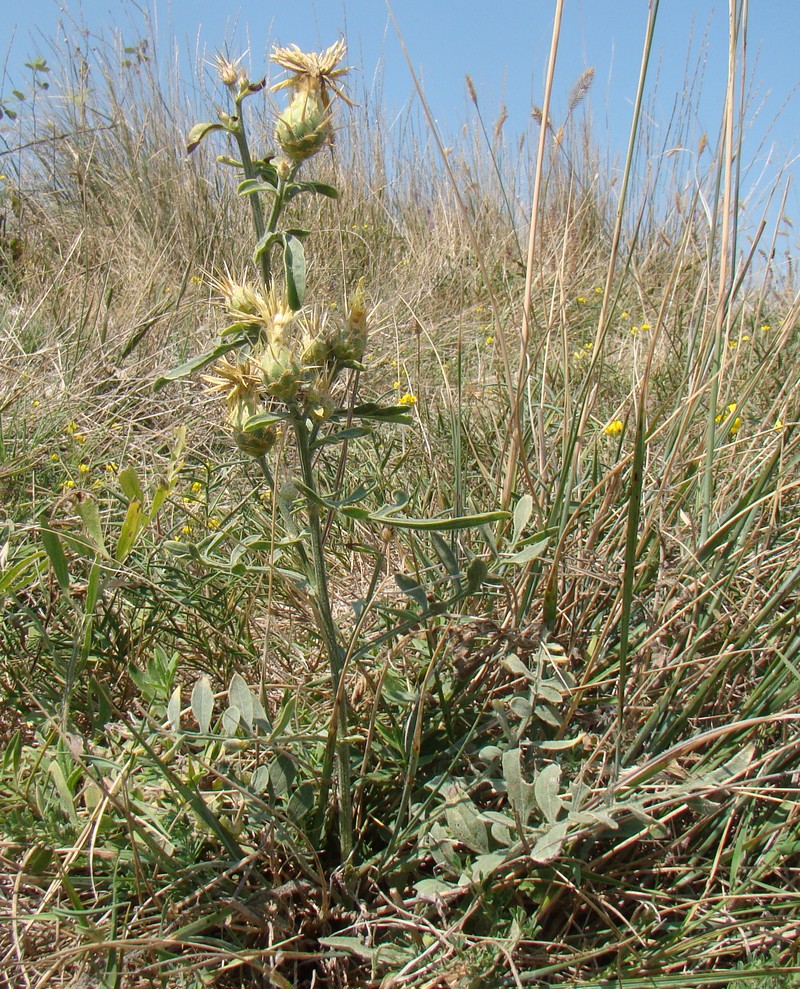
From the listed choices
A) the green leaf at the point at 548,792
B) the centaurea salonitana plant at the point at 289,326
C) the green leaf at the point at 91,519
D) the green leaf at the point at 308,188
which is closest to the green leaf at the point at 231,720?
the centaurea salonitana plant at the point at 289,326

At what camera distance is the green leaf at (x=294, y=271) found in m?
0.74

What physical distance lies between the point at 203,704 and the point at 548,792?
374 millimetres

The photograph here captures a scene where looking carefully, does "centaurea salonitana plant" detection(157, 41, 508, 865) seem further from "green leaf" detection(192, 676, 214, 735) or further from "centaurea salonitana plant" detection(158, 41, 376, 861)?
"green leaf" detection(192, 676, 214, 735)

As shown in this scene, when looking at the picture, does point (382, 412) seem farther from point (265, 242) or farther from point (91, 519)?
point (91, 519)

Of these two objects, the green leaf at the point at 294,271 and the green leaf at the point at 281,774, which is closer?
the green leaf at the point at 294,271

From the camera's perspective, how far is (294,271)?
746 mm

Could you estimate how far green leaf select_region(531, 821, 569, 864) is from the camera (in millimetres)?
742

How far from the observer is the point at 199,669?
1.21 m

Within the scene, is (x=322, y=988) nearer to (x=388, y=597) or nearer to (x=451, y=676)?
(x=451, y=676)

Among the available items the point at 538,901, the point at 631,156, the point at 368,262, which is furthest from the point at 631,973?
the point at 368,262

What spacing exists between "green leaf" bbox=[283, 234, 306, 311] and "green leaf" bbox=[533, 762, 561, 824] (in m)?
0.53

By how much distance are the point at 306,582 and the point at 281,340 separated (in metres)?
0.27

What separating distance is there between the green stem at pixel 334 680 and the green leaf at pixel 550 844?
0.70 feet

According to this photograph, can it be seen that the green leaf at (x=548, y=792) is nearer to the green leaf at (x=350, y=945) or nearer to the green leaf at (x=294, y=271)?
the green leaf at (x=350, y=945)
